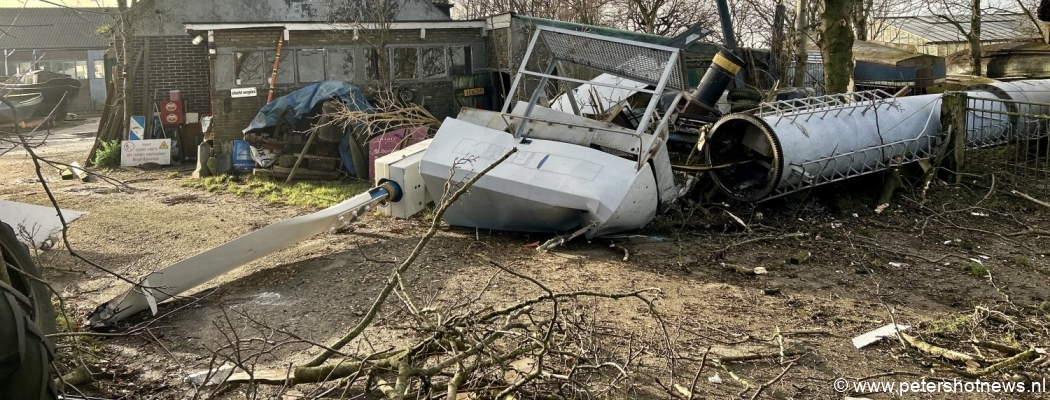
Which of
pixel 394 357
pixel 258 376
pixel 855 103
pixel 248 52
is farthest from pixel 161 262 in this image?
pixel 248 52

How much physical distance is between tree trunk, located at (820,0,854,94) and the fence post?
169 cm

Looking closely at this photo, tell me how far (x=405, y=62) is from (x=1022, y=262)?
12.0 meters

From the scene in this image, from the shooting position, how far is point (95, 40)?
133ft

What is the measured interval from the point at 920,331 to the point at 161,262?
20.4 ft

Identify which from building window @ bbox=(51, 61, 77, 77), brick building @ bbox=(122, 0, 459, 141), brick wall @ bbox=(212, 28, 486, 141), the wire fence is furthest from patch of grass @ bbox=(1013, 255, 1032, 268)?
building window @ bbox=(51, 61, 77, 77)

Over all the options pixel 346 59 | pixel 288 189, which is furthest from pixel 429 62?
pixel 288 189

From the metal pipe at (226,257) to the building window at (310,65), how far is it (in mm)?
7654

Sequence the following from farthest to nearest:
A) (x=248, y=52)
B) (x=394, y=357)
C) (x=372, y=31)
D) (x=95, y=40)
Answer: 1. (x=95, y=40)
2. (x=372, y=31)
3. (x=248, y=52)
4. (x=394, y=357)

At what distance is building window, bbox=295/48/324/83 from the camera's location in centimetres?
1531

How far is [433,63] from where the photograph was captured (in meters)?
16.6

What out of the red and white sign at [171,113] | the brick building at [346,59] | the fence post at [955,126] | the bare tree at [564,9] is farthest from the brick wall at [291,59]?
the fence post at [955,126]

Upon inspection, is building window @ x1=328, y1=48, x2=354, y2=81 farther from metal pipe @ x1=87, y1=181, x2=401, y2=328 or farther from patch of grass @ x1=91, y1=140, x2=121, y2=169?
metal pipe @ x1=87, y1=181, x2=401, y2=328

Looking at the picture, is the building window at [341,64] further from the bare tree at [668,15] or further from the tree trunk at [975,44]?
the tree trunk at [975,44]

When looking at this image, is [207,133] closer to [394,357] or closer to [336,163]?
[336,163]
